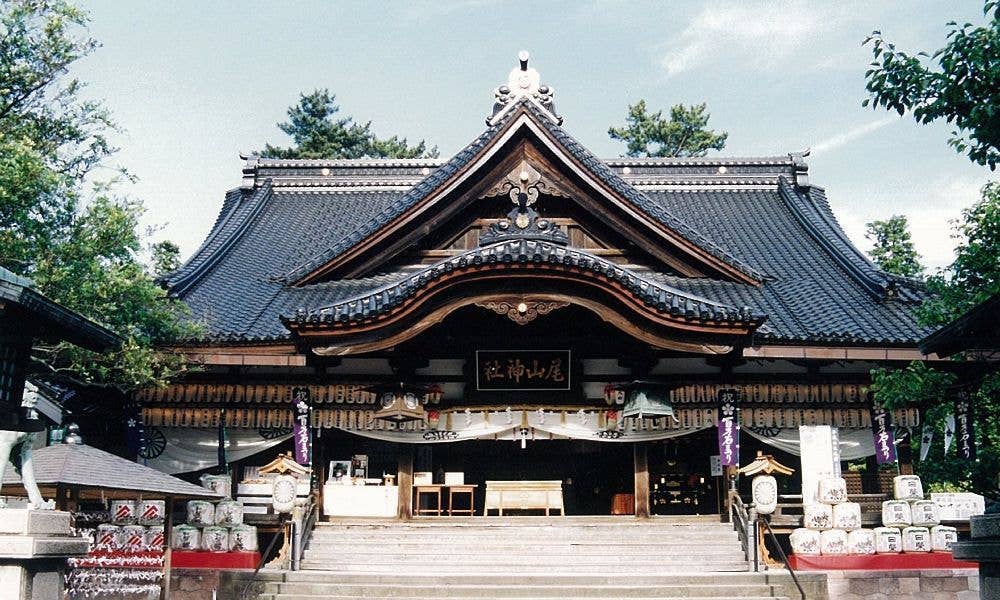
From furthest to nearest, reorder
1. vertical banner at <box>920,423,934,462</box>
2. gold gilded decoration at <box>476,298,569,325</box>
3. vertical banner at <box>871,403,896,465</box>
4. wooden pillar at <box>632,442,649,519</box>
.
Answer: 1. vertical banner at <box>920,423,934,462</box>
2. vertical banner at <box>871,403,896,465</box>
3. wooden pillar at <box>632,442,649,519</box>
4. gold gilded decoration at <box>476,298,569,325</box>

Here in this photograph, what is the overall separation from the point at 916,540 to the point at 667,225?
257 inches

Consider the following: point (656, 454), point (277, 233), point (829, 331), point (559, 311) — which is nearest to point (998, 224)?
point (829, 331)

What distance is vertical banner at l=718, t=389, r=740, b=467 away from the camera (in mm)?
15492

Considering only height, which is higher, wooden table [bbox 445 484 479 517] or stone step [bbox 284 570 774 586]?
wooden table [bbox 445 484 479 517]

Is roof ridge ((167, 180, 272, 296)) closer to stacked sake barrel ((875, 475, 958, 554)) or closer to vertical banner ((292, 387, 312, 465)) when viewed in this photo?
vertical banner ((292, 387, 312, 465))

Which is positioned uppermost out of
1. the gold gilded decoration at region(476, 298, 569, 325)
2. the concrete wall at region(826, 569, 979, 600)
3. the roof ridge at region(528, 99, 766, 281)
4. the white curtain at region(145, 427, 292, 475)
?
the roof ridge at region(528, 99, 766, 281)

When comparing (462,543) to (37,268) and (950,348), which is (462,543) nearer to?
(37,268)

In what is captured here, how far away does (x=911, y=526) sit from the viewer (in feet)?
46.2

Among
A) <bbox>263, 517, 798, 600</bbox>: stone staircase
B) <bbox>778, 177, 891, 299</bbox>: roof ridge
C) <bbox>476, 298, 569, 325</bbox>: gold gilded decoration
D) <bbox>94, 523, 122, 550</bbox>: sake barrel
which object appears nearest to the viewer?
<bbox>263, 517, 798, 600</bbox>: stone staircase

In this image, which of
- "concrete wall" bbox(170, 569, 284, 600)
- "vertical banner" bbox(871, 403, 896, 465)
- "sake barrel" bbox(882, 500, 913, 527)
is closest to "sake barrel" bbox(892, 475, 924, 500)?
"sake barrel" bbox(882, 500, 913, 527)

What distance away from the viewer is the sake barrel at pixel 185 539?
13812 millimetres

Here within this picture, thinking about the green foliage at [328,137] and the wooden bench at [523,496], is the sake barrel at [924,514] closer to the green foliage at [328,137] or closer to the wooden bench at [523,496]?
the wooden bench at [523,496]

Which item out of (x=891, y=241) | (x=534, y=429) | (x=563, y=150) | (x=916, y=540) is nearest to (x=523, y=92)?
(x=563, y=150)

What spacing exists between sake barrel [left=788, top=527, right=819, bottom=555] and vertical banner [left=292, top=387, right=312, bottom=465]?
26.1 feet
